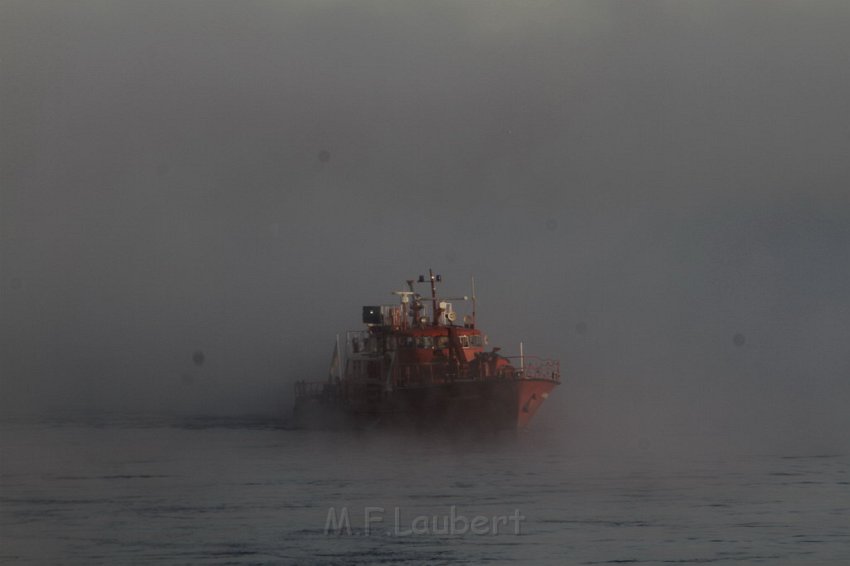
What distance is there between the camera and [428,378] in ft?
334

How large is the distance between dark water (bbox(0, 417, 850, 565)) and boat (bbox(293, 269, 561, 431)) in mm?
2523

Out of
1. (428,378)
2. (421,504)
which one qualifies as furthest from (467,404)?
(421,504)

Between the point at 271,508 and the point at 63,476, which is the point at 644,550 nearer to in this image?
the point at 271,508

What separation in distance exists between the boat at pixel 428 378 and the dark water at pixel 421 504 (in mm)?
2523

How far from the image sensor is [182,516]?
5500 centimetres

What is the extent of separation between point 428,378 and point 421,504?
144ft

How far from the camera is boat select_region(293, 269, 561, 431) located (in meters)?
94.9

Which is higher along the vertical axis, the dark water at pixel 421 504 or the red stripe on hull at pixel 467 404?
the red stripe on hull at pixel 467 404

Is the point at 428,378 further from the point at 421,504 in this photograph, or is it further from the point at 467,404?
the point at 421,504

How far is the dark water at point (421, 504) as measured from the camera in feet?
150

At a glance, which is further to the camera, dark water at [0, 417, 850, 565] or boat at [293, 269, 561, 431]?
boat at [293, 269, 561, 431]

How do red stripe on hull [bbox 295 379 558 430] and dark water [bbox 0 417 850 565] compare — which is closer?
dark water [bbox 0 417 850 565]

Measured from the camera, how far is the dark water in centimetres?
4584

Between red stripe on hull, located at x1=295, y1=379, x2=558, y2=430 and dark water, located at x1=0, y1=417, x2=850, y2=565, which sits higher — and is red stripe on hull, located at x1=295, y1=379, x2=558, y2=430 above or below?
above
